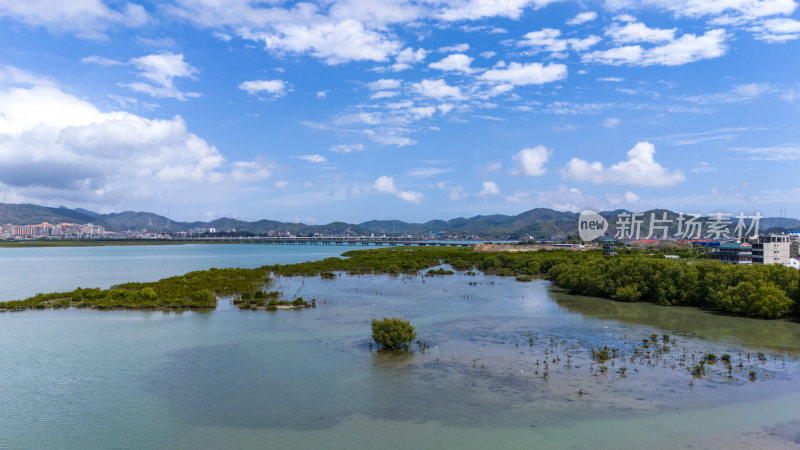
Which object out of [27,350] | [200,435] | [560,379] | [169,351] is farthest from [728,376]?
[27,350]

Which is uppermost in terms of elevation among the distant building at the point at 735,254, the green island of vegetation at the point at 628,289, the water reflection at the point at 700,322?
the distant building at the point at 735,254

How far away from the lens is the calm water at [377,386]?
1509cm

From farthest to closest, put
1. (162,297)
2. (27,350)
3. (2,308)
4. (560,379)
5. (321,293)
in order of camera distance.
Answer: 1. (321,293)
2. (162,297)
3. (2,308)
4. (27,350)
5. (560,379)

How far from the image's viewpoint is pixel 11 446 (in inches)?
561

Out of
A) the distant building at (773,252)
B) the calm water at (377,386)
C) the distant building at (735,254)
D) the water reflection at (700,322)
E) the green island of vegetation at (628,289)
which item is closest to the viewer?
the calm water at (377,386)

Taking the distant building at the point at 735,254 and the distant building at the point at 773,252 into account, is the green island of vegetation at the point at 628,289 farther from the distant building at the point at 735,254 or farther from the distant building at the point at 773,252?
the distant building at the point at 735,254

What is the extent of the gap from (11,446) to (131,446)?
357 cm

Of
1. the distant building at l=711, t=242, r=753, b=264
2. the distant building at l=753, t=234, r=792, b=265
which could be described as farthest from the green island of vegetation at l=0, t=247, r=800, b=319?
the distant building at l=711, t=242, r=753, b=264

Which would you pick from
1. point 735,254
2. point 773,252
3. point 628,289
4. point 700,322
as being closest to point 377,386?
point 700,322

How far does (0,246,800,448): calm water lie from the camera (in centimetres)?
1509

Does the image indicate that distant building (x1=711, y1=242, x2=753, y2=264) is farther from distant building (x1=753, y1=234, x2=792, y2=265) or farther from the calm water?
the calm water

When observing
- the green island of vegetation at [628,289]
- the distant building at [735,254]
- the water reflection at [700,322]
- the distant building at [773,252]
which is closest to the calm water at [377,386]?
the water reflection at [700,322]

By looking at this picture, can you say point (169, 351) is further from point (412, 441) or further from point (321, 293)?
point (321, 293)

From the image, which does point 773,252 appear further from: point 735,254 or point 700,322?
point 700,322
